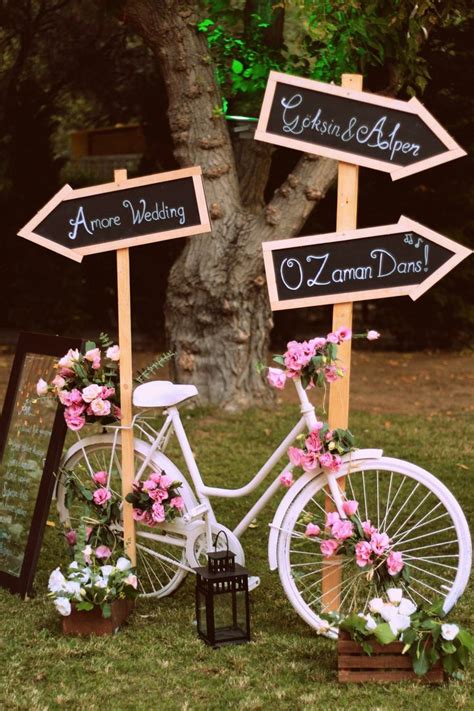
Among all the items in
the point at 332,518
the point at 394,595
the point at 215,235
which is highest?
the point at 215,235

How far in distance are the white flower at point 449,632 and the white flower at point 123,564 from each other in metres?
1.25

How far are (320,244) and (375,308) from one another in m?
8.41

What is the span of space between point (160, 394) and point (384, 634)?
131 centimetres

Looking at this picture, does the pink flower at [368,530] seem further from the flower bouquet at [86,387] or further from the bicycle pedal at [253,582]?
the flower bouquet at [86,387]

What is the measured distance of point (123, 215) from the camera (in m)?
4.08

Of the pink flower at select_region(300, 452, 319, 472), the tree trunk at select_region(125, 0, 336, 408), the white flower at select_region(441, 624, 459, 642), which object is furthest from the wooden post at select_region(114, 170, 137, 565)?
the tree trunk at select_region(125, 0, 336, 408)

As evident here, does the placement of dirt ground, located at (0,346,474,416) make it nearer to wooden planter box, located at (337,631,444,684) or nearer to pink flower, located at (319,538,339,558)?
pink flower, located at (319,538,339,558)

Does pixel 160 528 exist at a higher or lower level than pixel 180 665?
higher

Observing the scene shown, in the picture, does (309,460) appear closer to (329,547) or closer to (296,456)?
(296,456)

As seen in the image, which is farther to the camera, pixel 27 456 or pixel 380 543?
pixel 27 456

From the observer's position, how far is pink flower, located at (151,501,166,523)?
399cm

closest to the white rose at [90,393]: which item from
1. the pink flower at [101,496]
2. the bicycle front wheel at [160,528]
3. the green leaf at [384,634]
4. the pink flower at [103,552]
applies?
the bicycle front wheel at [160,528]

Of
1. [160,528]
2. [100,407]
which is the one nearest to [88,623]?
[160,528]

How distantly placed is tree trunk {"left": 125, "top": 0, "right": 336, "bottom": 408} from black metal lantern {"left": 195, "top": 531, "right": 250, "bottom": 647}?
4.16 metres
